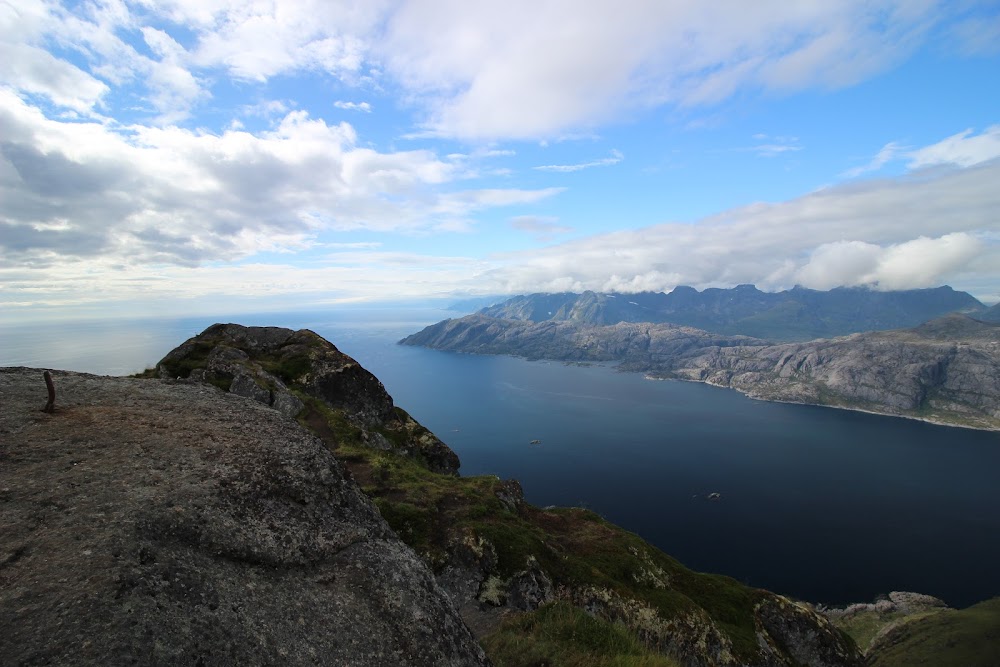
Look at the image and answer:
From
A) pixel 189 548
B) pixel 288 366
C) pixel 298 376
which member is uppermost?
pixel 189 548

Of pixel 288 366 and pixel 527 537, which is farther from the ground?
pixel 288 366

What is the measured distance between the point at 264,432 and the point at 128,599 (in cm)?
587

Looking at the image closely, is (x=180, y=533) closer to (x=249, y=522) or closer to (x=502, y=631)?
(x=249, y=522)

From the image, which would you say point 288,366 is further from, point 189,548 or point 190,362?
point 189,548

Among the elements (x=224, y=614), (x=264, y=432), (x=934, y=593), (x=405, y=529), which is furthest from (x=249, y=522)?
(x=934, y=593)

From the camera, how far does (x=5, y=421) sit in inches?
416

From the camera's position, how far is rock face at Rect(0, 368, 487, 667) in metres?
7.05

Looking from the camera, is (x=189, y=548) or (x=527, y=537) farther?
(x=527, y=537)

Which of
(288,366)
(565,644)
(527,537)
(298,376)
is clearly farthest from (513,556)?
(288,366)

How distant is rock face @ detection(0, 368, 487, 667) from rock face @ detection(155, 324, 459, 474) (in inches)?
968

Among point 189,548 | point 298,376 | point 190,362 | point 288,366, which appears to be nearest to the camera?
point 189,548

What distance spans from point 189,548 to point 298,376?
128 ft

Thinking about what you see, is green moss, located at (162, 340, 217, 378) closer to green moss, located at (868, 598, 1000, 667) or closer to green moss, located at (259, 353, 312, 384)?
green moss, located at (259, 353, 312, 384)

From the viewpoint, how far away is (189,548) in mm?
8875
